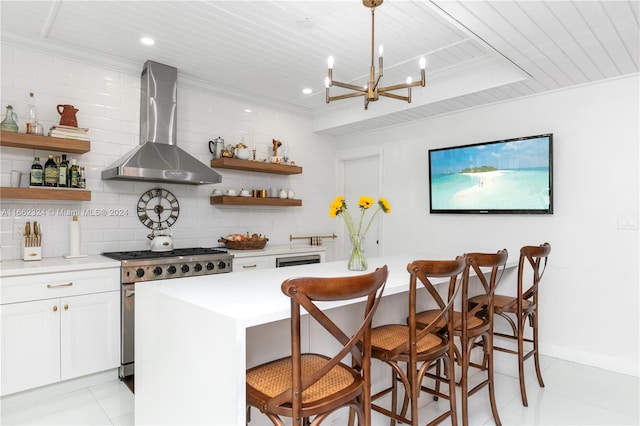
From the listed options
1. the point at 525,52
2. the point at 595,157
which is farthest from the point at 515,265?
the point at 525,52

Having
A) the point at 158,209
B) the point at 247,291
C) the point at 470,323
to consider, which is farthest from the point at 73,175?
the point at 470,323

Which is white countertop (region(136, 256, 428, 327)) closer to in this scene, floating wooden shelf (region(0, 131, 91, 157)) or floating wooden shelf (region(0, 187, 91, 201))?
floating wooden shelf (region(0, 187, 91, 201))

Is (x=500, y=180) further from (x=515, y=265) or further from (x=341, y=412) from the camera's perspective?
(x=341, y=412)

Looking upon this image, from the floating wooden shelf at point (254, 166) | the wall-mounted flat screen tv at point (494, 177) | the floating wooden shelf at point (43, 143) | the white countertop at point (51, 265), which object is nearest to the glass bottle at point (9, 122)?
the floating wooden shelf at point (43, 143)

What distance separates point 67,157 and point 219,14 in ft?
6.02

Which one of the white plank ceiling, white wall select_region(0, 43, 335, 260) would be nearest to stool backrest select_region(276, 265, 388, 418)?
the white plank ceiling

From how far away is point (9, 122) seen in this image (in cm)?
289

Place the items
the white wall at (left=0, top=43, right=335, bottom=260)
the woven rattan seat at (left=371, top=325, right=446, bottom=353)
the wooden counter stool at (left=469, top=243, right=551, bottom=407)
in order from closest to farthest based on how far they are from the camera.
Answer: the woven rattan seat at (left=371, top=325, right=446, bottom=353), the wooden counter stool at (left=469, top=243, right=551, bottom=407), the white wall at (left=0, top=43, right=335, bottom=260)

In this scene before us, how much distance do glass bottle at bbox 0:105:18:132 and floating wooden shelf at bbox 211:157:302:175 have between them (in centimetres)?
173

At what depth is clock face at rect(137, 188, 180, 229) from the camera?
12.3 ft

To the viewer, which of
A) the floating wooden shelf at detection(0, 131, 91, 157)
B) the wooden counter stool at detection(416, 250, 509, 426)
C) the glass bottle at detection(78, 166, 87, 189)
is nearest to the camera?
the wooden counter stool at detection(416, 250, 509, 426)

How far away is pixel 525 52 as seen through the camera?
2750mm

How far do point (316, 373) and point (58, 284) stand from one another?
2.31 m

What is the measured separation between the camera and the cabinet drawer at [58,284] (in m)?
2.52
